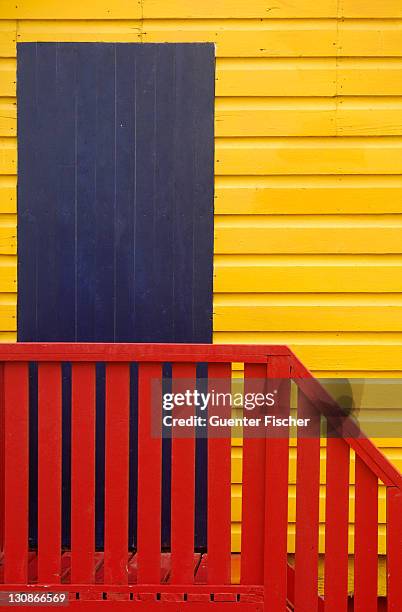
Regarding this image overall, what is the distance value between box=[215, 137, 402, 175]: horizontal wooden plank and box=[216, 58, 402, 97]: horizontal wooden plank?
0.29 m

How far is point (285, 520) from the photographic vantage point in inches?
129

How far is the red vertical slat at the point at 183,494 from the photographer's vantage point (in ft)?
10.8

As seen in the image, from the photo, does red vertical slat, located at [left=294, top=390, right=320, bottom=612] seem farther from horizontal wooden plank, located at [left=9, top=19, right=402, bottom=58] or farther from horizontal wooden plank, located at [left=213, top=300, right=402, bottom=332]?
horizontal wooden plank, located at [left=9, top=19, right=402, bottom=58]

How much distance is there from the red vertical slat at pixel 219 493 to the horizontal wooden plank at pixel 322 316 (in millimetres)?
1341

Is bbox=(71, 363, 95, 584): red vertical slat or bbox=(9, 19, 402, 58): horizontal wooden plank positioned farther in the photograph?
bbox=(9, 19, 402, 58): horizontal wooden plank

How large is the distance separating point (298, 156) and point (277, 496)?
2205 millimetres

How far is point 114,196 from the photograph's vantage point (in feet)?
15.2

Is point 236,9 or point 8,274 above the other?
point 236,9

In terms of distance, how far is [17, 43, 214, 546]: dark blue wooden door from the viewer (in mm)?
4621

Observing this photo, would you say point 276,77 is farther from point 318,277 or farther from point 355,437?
point 355,437

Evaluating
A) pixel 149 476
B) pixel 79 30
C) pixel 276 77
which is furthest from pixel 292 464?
pixel 79 30

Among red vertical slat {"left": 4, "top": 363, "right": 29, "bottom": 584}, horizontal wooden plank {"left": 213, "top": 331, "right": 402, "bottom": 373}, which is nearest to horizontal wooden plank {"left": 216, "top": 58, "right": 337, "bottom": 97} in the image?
horizontal wooden plank {"left": 213, "top": 331, "right": 402, "bottom": 373}

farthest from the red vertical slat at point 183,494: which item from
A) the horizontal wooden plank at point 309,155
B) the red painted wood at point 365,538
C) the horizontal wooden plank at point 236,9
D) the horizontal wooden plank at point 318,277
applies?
the horizontal wooden plank at point 236,9

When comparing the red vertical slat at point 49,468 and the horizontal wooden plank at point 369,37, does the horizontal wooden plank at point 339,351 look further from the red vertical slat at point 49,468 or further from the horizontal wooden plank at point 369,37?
the horizontal wooden plank at point 369,37
